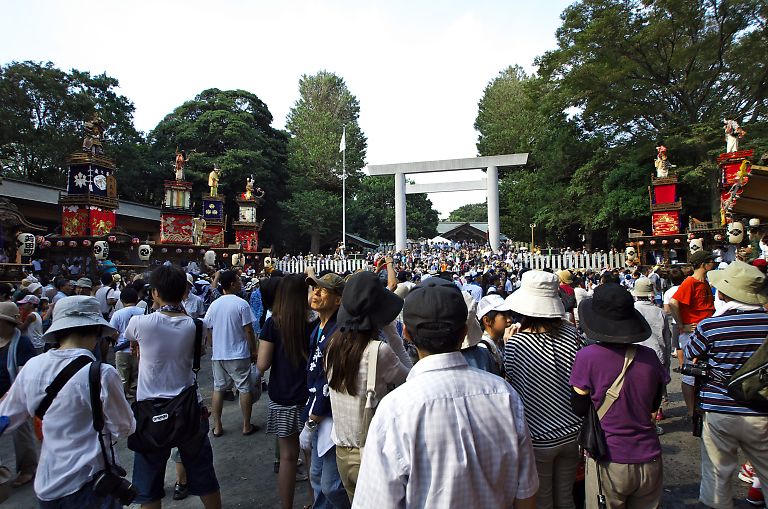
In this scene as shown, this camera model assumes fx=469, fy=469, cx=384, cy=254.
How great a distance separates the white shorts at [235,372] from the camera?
16.3ft

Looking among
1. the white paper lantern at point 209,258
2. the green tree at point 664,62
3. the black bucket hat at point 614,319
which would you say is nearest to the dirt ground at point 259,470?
the black bucket hat at point 614,319

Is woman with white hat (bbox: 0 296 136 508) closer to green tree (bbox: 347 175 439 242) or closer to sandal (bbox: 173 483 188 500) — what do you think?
sandal (bbox: 173 483 188 500)

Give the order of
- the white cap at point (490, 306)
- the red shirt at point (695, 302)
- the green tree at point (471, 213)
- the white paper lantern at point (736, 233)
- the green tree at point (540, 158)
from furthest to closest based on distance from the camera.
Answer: the green tree at point (471, 213) < the green tree at point (540, 158) < the white paper lantern at point (736, 233) < the red shirt at point (695, 302) < the white cap at point (490, 306)

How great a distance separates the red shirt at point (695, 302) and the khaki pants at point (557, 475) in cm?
323

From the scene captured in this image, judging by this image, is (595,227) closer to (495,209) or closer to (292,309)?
(495,209)

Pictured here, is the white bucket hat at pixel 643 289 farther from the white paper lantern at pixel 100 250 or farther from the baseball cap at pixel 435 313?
the white paper lantern at pixel 100 250

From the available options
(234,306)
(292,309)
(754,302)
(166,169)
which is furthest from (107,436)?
(166,169)

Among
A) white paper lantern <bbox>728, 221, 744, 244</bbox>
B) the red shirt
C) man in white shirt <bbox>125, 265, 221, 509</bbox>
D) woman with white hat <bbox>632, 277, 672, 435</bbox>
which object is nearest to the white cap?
woman with white hat <bbox>632, 277, 672, 435</bbox>

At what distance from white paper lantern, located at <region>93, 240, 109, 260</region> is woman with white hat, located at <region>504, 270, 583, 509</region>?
60.2ft

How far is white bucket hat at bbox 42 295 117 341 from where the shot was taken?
94.6 inches

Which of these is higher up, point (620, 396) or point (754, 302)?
point (754, 302)

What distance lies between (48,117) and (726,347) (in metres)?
30.3

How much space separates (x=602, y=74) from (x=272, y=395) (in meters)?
22.3

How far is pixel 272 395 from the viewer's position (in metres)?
3.50
